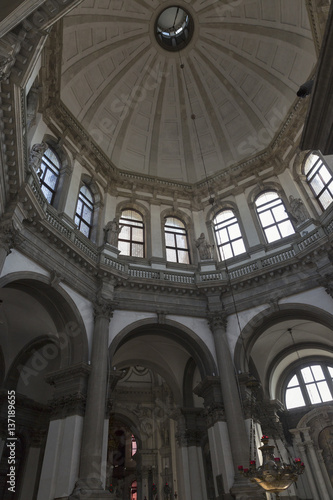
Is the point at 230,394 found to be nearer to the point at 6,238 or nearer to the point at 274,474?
the point at 274,474

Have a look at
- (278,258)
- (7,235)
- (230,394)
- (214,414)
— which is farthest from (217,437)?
(7,235)

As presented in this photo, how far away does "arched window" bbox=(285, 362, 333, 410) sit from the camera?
18609 mm

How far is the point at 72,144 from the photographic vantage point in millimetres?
18125

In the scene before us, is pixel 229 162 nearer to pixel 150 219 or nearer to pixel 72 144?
pixel 150 219

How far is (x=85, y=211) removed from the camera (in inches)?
693

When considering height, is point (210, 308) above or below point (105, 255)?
below

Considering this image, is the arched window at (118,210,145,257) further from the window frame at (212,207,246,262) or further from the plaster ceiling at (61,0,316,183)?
the window frame at (212,207,246,262)

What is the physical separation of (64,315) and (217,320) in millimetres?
6511

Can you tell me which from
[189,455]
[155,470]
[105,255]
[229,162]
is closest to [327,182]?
[229,162]

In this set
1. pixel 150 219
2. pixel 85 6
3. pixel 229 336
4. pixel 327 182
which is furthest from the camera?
pixel 150 219

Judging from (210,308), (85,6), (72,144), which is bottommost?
(210,308)

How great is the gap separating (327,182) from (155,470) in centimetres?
2042

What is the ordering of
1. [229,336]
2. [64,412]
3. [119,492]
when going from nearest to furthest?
[64,412] < [229,336] < [119,492]

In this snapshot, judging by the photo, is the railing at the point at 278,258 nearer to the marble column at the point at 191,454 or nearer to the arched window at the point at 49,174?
the marble column at the point at 191,454
